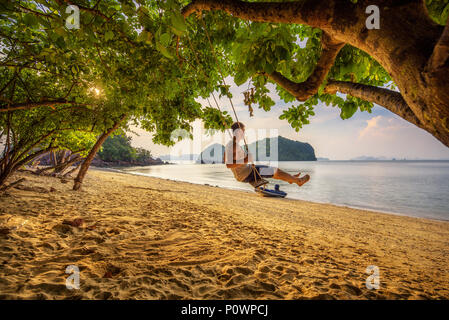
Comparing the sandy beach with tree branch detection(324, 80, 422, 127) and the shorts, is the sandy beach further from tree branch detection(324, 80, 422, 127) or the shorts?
the shorts

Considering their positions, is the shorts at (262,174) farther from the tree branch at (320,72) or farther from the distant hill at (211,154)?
the distant hill at (211,154)

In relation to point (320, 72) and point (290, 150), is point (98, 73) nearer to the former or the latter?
point (320, 72)

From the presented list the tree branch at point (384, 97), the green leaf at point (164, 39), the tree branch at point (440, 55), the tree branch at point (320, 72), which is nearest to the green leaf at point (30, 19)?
the green leaf at point (164, 39)

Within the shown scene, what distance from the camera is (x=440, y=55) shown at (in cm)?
88

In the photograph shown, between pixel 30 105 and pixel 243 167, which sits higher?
pixel 30 105

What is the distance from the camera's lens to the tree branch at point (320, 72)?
183 centimetres

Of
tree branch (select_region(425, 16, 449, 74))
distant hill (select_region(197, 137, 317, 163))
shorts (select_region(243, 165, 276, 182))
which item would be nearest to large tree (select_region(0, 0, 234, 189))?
tree branch (select_region(425, 16, 449, 74))

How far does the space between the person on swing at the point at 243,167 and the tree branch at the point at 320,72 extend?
2454 mm

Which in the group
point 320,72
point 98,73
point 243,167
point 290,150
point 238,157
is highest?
point 290,150

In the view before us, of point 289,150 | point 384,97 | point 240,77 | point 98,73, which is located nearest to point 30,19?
point 240,77

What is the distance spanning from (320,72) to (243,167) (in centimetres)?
415

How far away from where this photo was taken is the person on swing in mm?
5309
